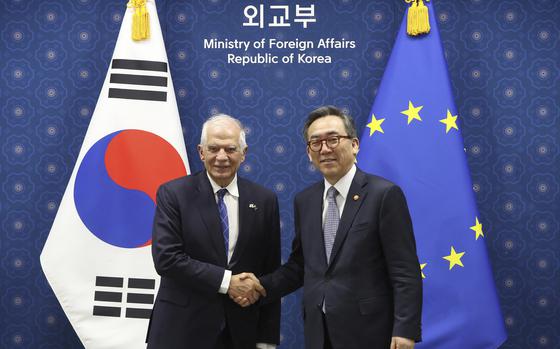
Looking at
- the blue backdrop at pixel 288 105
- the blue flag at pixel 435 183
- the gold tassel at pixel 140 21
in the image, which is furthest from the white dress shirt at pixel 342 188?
the gold tassel at pixel 140 21

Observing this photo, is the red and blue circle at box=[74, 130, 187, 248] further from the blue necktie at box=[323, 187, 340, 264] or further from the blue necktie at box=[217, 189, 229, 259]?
the blue necktie at box=[323, 187, 340, 264]

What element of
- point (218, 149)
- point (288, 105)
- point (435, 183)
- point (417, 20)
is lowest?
point (435, 183)

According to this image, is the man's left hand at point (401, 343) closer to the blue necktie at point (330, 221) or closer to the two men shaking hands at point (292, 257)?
the two men shaking hands at point (292, 257)

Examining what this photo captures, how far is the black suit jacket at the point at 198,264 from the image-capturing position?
2.17 metres

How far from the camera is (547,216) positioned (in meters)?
3.46

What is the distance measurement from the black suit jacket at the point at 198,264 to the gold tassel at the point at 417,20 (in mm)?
1459

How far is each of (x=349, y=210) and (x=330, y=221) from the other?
9 cm

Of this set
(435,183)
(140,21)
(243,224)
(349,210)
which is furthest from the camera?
(140,21)

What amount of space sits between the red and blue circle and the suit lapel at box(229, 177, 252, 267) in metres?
0.97

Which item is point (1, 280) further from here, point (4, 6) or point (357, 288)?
point (357, 288)

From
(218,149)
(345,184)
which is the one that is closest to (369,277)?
(345,184)

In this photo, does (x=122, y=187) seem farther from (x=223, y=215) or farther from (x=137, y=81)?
(x=223, y=215)

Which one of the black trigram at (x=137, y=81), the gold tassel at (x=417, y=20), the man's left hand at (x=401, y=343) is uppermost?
the gold tassel at (x=417, y=20)

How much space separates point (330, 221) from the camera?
211cm
